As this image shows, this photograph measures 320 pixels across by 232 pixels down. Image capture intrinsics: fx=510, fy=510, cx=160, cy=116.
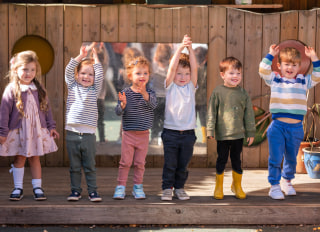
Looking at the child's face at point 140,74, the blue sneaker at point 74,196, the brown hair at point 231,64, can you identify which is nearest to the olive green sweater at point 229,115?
the brown hair at point 231,64

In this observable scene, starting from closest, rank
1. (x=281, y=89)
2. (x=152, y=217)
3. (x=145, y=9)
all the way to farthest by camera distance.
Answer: (x=152, y=217) → (x=281, y=89) → (x=145, y=9)

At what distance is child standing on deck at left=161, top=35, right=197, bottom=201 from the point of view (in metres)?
4.68

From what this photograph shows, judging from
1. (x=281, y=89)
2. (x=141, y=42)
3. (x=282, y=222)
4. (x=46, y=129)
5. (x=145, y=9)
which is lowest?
(x=282, y=222)

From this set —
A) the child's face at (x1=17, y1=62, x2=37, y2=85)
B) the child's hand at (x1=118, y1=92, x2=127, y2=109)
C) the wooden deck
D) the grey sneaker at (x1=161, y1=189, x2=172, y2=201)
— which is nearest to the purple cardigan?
the child's face at (x1=17, y1=62, x2=37, y2=85)

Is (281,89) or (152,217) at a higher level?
(281,89)

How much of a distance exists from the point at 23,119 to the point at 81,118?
516mm

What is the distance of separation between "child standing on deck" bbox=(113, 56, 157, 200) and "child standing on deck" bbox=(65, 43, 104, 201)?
27 cm

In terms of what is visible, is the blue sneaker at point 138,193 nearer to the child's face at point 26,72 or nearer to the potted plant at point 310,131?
the child's face at point 26,72

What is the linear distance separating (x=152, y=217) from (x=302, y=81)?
6.35 feet

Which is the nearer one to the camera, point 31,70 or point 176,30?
point 31,70

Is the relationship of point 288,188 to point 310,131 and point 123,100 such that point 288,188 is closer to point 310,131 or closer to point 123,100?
point 310,131

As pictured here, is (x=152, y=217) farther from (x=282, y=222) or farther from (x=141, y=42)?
(x=141, y=42)

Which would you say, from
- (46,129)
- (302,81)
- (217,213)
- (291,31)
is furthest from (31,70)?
(291,31)

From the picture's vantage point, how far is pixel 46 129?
470 cm
